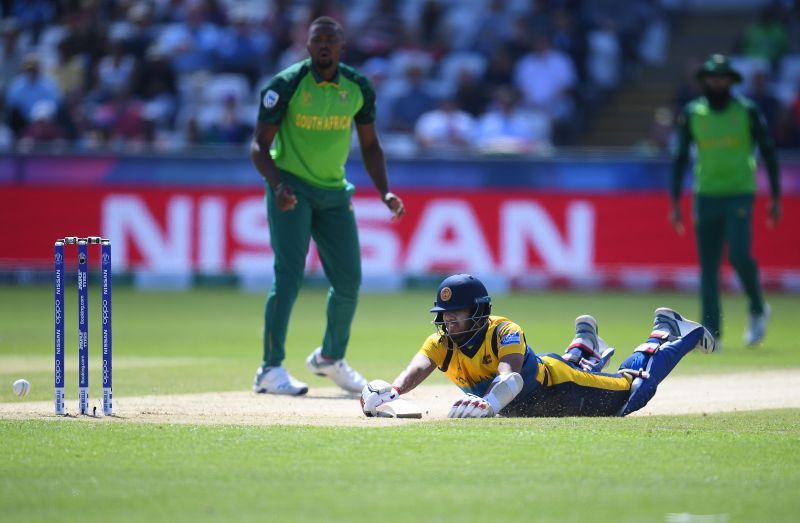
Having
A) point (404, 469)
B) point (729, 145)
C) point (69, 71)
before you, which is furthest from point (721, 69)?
point (69, 71)

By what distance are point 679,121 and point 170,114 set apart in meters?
11.9

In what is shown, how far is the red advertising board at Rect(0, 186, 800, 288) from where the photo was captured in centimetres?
1922

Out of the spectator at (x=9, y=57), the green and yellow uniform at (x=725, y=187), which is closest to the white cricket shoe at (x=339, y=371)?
the green and yellow uniform at (x=725, y=187)

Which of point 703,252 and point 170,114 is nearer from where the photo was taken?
point 703,252

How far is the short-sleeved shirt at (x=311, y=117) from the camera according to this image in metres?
9.77

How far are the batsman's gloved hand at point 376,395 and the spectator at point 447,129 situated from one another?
12.7 meters

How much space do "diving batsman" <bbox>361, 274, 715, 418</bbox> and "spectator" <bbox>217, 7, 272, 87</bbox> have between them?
1556 centimetres

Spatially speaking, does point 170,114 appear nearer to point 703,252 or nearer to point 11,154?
point 11,154

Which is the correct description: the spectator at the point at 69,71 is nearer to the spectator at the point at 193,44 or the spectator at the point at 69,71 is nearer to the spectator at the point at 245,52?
the spectator at the point at 193,44

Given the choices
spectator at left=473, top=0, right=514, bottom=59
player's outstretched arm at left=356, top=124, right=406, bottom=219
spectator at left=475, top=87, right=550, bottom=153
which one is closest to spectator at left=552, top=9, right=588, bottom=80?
spectator at left=473, top=0, right=514, bottom=59

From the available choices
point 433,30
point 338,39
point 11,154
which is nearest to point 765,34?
point 433,30

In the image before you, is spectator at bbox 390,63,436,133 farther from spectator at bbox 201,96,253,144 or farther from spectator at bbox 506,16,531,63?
spectator at bbox 201,96,253,144

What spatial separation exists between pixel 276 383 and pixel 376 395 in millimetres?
1771

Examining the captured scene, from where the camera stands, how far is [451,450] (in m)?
6.87
